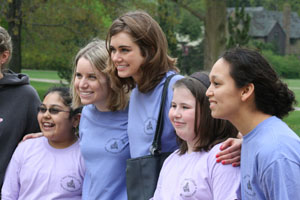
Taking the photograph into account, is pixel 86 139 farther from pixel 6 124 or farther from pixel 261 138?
pixel 261 138

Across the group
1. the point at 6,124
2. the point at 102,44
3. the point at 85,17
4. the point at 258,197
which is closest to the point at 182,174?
the point at 258,197

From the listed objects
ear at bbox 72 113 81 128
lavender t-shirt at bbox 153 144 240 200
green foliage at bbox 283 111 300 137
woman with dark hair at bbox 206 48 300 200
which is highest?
woman with dark hair at bbox 206 48 300 200

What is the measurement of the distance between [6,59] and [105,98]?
98cm

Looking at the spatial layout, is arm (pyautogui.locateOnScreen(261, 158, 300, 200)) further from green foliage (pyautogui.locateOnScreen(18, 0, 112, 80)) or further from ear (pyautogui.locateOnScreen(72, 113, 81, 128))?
green foliage (pyautogui.locateOnScreen(18, 0, 112, 80))

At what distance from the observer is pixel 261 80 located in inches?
86.8

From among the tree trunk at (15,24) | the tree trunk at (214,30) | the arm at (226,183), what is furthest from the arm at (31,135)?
the tree trunk at (214,30)

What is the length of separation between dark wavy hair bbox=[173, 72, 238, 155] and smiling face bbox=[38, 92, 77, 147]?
3.95 feet

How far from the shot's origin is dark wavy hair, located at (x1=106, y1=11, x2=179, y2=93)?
9.38 ft

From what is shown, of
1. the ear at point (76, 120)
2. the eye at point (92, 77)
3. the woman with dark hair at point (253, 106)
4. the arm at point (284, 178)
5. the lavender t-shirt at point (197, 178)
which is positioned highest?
the woman with dark hair at point (253, 106)

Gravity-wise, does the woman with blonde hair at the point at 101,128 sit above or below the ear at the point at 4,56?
below

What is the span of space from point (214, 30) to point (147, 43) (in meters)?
12.7

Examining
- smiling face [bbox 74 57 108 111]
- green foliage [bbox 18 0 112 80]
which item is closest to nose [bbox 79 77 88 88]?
smiling face [bbox 74 57 108 111]

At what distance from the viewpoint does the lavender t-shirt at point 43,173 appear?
132 inches

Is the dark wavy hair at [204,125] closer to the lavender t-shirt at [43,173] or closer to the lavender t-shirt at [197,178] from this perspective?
the lavender t-shirt at [197,178]
